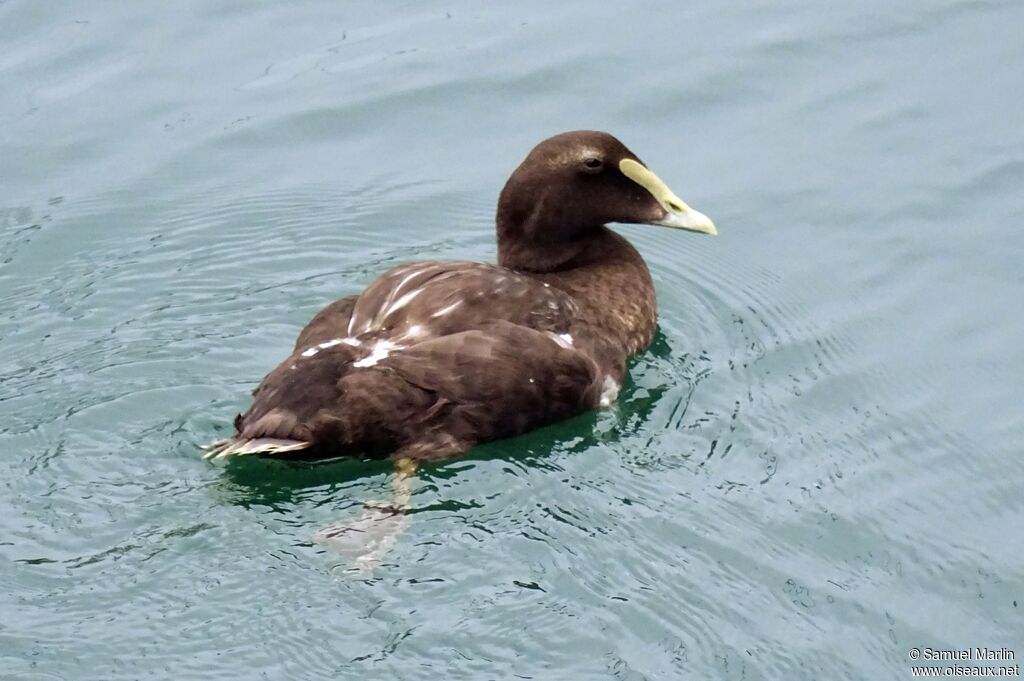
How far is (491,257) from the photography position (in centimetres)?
877

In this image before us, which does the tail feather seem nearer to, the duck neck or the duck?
the duck

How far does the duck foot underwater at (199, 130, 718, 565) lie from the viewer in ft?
21.4

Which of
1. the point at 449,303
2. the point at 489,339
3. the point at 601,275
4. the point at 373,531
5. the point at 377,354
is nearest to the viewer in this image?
the point at 373,531

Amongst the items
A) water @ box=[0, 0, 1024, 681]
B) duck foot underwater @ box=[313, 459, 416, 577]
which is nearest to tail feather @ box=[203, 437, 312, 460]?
water @ box=[0, 0, 1024, 681]

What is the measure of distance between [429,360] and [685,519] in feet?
3.74

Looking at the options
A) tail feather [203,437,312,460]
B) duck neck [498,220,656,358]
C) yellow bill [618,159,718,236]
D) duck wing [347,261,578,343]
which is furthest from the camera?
yellow bill [618,159,718,236]

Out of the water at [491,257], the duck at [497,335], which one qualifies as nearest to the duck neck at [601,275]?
the duck at [497,335]

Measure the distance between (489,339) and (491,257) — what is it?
1.96m

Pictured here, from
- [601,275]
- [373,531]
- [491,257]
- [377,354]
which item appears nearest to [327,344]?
[377,354]

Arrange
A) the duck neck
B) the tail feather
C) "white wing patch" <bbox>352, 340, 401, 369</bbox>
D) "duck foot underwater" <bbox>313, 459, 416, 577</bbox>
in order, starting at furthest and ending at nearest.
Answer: the duck neck < "white wing patch" <bbox>352, 340, 401, 369</bbox> < the tail feather < "duck foot underwater" <bbox>313, 459, 416, 577</bbox>

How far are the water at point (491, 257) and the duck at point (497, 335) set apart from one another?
0.16 meters

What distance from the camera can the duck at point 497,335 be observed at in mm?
6562

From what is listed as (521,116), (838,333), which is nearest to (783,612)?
(838,333)

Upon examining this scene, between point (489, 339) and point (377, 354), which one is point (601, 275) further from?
point (377, 354)
